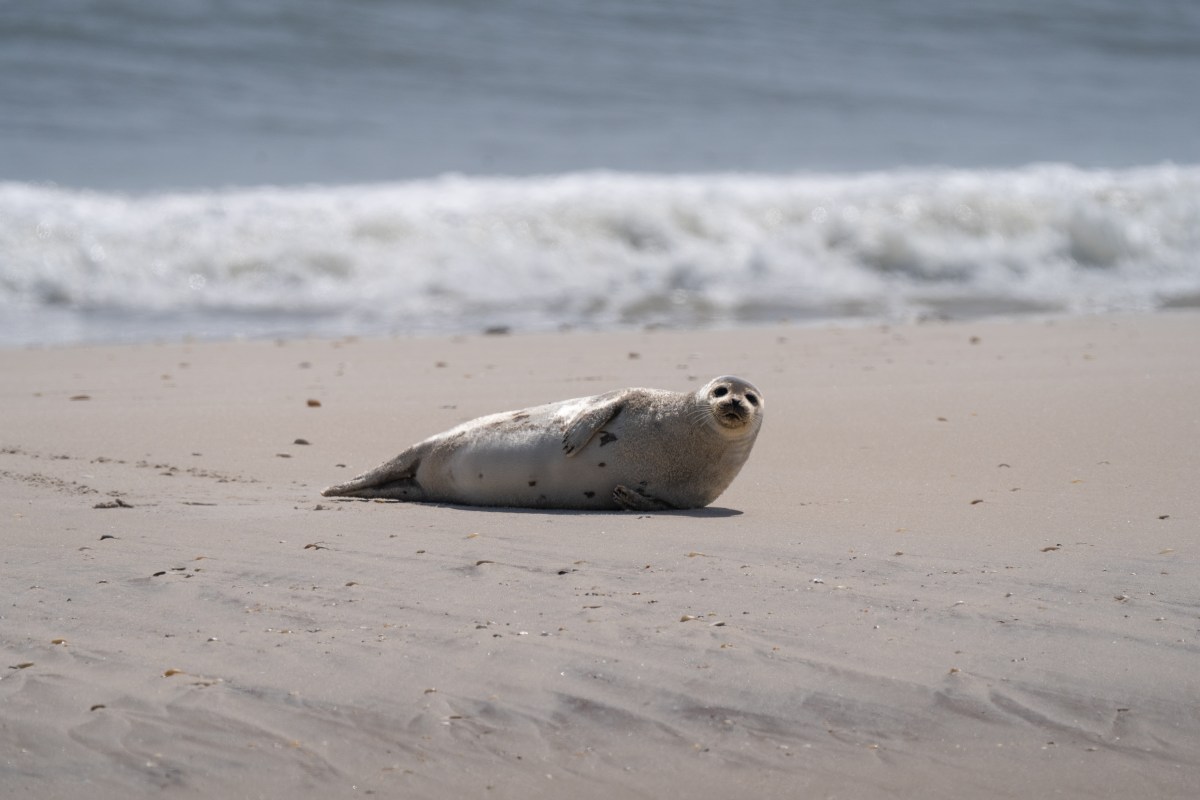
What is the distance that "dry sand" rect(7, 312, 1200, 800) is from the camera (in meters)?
2.72

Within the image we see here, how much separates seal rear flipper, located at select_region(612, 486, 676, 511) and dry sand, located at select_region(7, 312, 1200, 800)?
186 mm

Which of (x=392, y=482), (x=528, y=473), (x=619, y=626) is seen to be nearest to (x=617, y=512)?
(x=528, y=473)

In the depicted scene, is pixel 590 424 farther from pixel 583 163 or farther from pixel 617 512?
pixel 583 163

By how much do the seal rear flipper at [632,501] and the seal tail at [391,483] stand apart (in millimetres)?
691

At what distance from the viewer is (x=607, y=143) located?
59.8 feet

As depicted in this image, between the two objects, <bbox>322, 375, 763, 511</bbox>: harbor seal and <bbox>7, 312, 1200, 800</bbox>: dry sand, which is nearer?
<bbox>7, 312, 1200, 800</bbox>: dry sand

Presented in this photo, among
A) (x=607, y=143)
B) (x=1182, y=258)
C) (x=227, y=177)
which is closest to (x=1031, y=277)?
(x=1182, y=258)

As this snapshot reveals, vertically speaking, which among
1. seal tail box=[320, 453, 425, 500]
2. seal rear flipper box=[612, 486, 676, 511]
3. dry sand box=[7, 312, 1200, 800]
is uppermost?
dry sand box=[7, 312, 1200, 800]

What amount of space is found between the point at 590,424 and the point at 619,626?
4.64ft

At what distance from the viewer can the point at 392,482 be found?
16.3 ft

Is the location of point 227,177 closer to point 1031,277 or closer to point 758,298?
point 758,298

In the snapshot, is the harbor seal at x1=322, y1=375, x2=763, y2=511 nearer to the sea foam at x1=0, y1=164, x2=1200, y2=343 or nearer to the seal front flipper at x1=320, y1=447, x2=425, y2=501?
the seal front flipper at x1=320, y1=447, x2=425, y2=501

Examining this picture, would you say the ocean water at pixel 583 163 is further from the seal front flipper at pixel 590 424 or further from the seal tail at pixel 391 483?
the seal front flipper at pixel 590 424

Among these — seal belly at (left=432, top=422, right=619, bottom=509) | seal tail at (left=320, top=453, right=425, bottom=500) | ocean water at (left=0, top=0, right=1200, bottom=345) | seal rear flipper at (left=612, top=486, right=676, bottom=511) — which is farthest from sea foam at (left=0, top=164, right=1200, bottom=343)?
seal rear flipper at (left=612, top=486, right=676, bottom=511)
